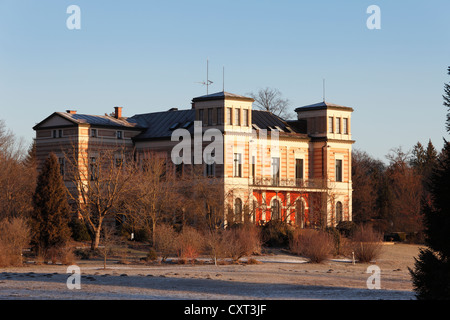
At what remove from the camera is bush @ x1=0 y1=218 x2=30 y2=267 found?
1511 inches

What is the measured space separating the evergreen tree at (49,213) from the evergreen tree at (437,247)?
2406 centimetres

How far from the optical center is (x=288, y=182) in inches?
2603

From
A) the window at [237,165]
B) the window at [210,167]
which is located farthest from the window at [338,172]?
the window at [210,167]

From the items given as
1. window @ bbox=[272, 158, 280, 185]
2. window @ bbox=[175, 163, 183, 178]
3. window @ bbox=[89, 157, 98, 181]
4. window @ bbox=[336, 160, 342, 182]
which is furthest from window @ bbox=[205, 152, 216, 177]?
window @ bbox=[336, 160, 342, 182]

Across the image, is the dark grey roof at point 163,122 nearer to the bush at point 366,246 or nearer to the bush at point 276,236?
the bush at point 276,236

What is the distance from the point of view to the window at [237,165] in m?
62.5

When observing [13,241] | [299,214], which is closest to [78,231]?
[13,241]

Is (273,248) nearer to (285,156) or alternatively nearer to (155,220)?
(155,220)

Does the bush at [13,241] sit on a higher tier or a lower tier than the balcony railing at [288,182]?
lower

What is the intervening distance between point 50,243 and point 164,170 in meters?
21.7

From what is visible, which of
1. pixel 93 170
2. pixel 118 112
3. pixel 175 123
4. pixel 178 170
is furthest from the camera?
pixel 118 112

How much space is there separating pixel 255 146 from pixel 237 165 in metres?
2.63

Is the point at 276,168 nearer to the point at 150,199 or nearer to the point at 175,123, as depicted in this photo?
the point at 175,123

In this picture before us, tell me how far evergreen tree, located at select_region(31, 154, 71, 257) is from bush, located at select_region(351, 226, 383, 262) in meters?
16.6
